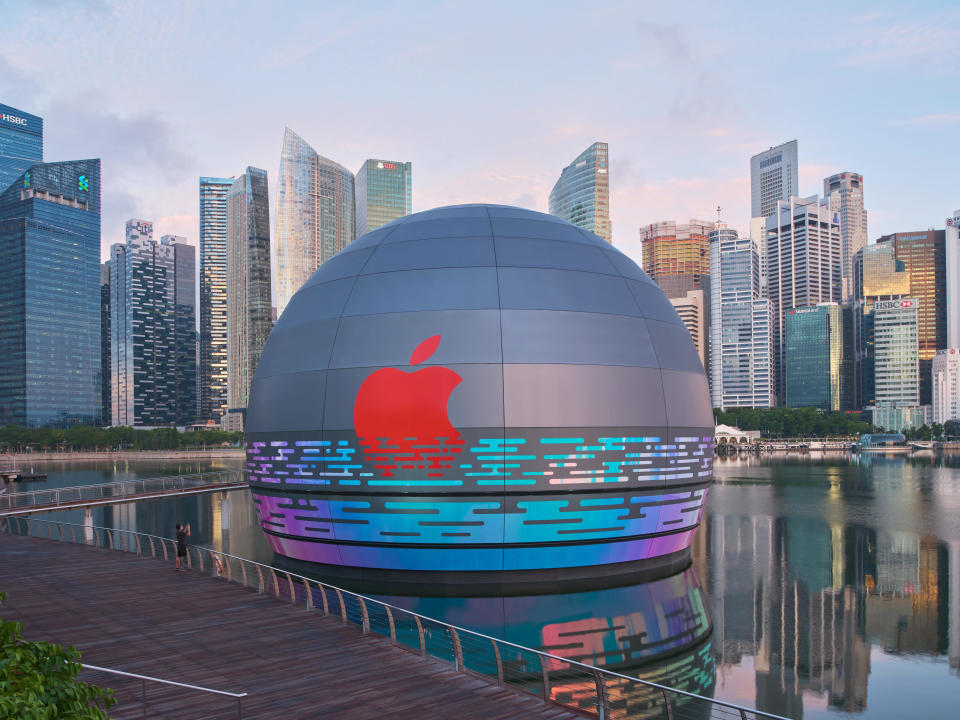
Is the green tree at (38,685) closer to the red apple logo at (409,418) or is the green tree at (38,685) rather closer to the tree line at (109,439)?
the red apple logo at (409,418)

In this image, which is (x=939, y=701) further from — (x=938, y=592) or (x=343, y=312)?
(x=343, y=312)

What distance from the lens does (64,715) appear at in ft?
19.3

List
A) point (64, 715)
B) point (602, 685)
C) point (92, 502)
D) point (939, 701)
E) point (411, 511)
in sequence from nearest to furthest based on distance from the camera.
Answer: point (64, 715), point (602, 685), point (939, 701), point (411, 511), point (92, 502)

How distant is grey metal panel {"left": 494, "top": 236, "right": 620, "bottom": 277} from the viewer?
24.4 m

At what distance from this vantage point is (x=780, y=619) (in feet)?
65.0

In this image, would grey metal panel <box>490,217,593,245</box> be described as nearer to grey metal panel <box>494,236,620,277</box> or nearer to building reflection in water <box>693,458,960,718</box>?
grey metal panel <box>494,236,620,277</box>

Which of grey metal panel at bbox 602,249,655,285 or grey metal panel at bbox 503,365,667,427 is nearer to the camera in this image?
grey metal panel at bbox 503,365,667,427

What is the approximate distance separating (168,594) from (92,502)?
80.4ft

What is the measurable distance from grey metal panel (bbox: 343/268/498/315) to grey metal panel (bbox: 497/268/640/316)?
61 cm

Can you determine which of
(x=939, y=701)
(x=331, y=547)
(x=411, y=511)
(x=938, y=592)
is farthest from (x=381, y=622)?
(x=938, y=592)

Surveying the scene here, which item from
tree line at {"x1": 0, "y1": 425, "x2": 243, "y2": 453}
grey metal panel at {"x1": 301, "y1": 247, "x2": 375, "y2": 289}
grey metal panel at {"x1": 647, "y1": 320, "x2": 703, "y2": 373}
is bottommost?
tree line at {"x1": 0, "y1": 425, "x2": 243, "y2": 453}

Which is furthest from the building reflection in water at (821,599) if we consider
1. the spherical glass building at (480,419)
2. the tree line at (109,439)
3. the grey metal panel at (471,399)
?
the tree line at (109,439)

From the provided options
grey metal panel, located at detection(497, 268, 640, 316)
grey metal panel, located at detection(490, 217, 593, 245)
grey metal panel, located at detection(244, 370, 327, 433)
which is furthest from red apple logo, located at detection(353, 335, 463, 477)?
grey metal panel, located at detection(490, 217, 593, 245)

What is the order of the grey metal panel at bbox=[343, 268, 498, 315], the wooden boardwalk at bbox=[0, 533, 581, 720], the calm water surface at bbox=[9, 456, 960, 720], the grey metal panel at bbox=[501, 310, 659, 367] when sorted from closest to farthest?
the wooden boardwalk at bbox=[0, 533, 581, 720], the calm water surface at bbox=[9, 456, 960, 720], the grey metal panel at bbox=[501, 310, 659, 367], the grey metal panel at bbox=[343, 268, 498, 315]
